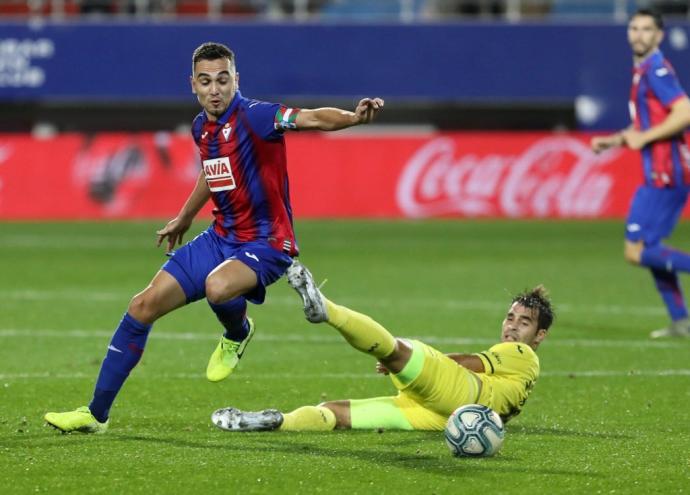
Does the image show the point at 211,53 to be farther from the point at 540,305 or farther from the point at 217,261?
the point at 540,305

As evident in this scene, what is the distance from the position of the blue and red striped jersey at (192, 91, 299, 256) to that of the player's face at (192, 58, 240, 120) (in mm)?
91

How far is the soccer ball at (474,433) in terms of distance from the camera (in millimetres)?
6672

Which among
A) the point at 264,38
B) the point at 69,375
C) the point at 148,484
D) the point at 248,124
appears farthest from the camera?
the point at 264,38

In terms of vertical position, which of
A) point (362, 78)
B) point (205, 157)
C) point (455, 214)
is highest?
point (205, 157)

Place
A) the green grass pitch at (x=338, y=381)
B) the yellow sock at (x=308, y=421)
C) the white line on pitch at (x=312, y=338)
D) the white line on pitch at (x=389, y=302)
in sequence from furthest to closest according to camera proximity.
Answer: the white line on pitch at (x=389, y=302)
the white line on pitch at (x=312, y=338)
the yellow sock at (x=308, y=421)
the green grass pitch at (x=338, y=381)

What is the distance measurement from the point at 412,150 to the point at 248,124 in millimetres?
17485

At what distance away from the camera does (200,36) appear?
2834 cm

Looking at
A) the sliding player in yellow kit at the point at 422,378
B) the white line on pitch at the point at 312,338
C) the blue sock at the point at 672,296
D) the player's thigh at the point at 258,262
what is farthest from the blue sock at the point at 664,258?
the player's thigh at the point at 258,262

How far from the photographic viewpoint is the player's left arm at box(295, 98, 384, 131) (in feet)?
21.6

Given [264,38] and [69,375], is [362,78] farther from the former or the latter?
[69,375]

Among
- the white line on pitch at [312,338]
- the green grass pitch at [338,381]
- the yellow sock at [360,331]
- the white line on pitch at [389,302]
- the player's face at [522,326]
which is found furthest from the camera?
the white line on pitch at [389,302]

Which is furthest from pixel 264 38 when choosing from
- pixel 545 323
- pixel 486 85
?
pixel 545 323

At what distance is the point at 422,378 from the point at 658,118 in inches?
219

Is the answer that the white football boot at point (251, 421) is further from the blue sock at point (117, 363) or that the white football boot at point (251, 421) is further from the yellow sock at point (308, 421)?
the blue sock at point (117, 363)
